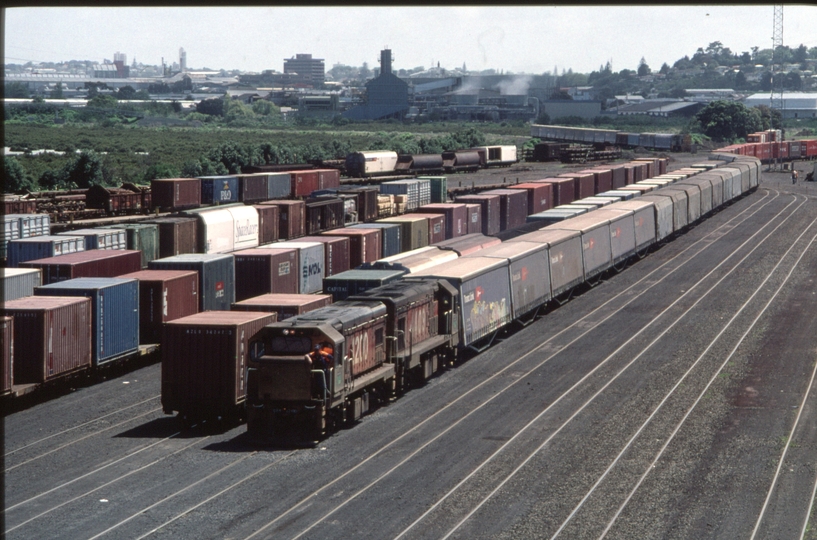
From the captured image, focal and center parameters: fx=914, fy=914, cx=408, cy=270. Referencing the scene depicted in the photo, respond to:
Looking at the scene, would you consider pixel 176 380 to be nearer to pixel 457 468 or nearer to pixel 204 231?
pixel 457 468

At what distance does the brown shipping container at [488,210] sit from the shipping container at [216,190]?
62.3ft

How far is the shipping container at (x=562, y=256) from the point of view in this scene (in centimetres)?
4619

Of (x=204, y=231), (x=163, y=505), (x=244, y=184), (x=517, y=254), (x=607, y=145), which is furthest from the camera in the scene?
(x=607, y=145)

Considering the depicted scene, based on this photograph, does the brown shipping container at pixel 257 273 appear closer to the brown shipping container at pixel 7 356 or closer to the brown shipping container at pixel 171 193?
the brown shipping container at pixel 7 356

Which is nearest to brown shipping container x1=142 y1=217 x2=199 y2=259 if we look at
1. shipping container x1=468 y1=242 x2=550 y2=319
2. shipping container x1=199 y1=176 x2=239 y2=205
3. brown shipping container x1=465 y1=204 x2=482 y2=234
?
shipping container x1=468 y1=242 x2=550 y2=319

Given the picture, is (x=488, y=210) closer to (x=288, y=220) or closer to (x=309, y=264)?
(x=288, y=220)

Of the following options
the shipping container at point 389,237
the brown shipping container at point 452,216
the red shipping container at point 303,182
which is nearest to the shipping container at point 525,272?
the shipping container at point 389,237

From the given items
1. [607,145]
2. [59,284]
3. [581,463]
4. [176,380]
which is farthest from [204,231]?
[607,145]

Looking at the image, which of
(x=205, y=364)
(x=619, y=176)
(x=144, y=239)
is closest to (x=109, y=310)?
(x=205, y=364)

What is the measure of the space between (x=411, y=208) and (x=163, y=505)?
2394 inches

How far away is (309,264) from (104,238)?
996 cm

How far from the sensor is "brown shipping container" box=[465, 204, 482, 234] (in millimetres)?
67188

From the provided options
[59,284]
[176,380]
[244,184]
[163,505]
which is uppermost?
[244,184]

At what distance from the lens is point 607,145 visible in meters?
169
